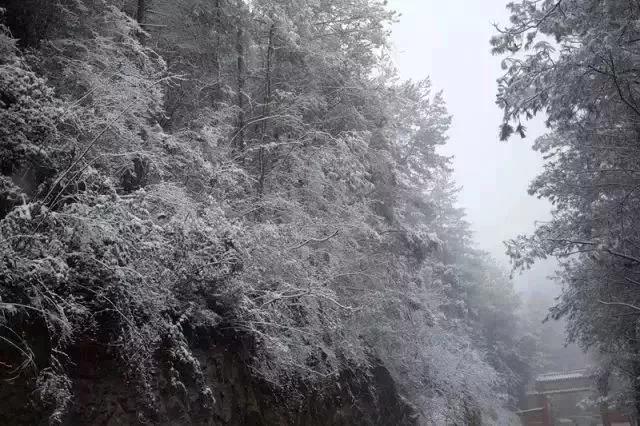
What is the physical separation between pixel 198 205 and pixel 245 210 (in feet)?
5.84

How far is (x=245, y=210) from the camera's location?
306 inches

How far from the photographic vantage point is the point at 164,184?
19.0 feet

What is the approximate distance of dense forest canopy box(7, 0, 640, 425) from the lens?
435 centimetres

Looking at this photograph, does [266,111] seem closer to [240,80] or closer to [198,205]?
[240,80]

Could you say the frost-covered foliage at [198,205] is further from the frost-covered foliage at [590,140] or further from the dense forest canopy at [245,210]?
the frost-covered foliage at [590,140]

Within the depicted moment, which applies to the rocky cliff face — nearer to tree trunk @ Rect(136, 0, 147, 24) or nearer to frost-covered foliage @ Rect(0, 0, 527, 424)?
frost-covered foliage @ Rect(0, 0, 527, 424)

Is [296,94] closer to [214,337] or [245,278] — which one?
[245,278]

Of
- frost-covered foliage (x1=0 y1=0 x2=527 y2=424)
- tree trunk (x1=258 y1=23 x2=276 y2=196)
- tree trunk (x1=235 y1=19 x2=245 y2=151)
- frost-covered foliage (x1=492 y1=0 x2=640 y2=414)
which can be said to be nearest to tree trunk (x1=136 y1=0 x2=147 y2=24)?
frost-covered foliage (x1=0 y1=0 x2=527 y2=424)

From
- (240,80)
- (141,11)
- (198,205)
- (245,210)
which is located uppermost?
(141,11)

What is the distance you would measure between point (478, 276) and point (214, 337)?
2759cm

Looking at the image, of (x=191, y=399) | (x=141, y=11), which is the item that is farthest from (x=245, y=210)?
(x=141, y=11)

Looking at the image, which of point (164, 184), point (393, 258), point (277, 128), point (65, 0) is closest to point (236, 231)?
point (164, 184)

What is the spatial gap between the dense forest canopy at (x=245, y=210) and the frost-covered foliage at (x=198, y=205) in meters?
0.04

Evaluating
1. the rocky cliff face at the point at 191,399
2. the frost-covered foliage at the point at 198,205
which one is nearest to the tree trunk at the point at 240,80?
the frost-covered foliage at the point at 198,205
